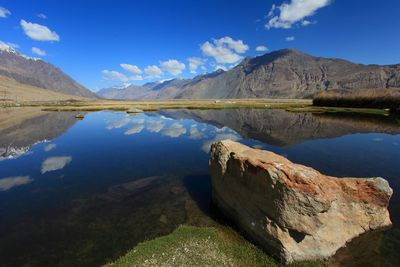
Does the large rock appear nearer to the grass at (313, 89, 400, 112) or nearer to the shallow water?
the shallow water

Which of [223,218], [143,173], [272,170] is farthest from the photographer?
[143,173]

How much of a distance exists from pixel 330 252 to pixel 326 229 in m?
1.25

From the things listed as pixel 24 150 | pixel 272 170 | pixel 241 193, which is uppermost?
pixel 272 170

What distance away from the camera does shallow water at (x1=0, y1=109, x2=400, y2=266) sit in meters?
16.8

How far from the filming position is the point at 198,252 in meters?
15.5

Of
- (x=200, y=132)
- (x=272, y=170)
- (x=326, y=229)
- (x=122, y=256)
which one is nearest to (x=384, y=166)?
(x=326, y=229)

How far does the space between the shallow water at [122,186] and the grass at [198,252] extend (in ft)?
4.70

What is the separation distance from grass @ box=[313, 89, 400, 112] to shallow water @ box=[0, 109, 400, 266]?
55921 millimetres

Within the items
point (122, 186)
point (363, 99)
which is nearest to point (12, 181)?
point (122, 186)

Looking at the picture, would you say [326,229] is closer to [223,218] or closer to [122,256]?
[223,218]

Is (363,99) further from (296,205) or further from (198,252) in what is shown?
(198,252)

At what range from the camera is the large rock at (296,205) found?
14414mm

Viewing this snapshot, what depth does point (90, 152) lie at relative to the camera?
43.7 meters

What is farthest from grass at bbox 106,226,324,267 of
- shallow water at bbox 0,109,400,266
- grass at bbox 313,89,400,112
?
grass at bbox 313,89,400,112
